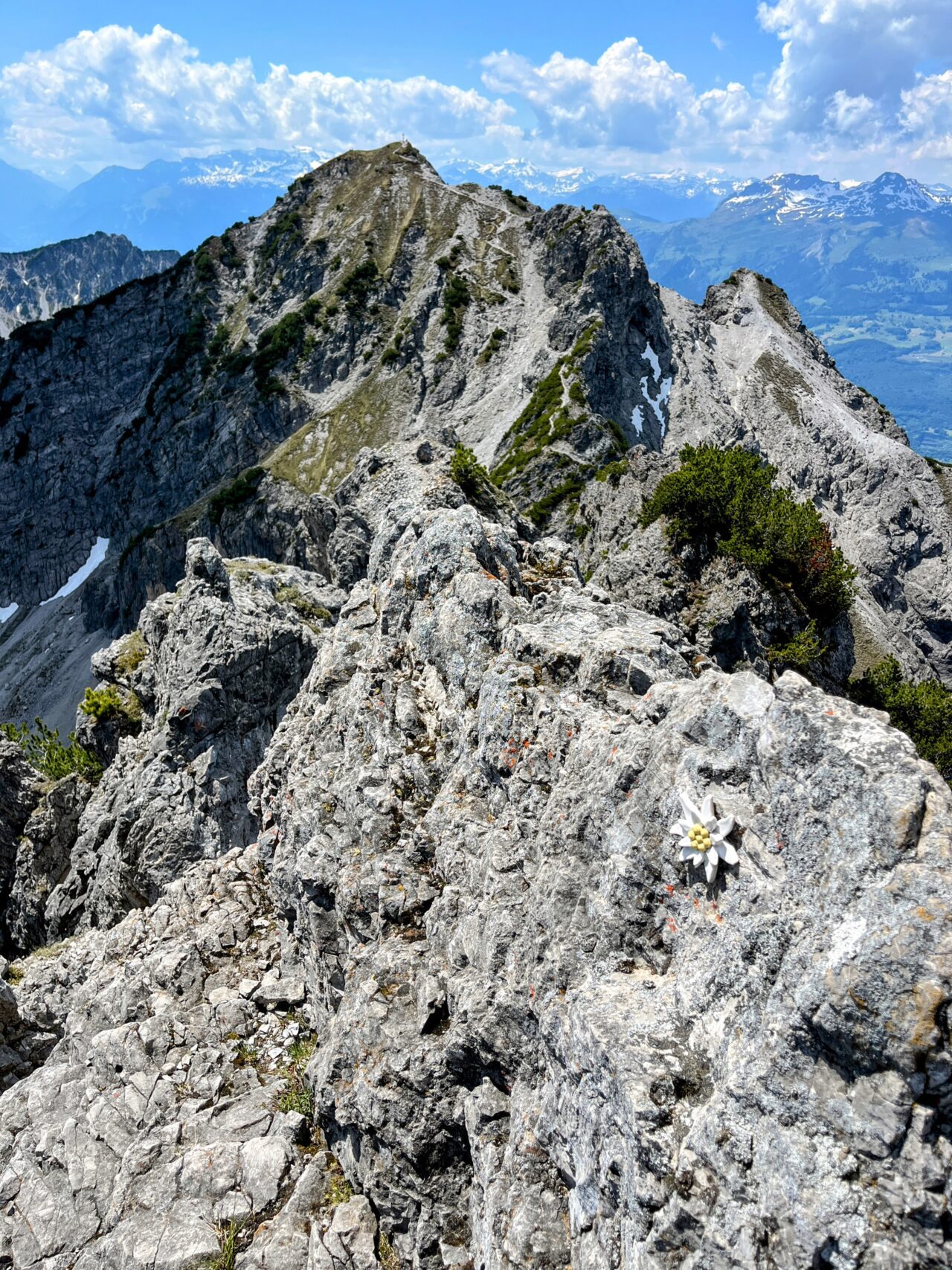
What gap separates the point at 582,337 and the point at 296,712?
101m

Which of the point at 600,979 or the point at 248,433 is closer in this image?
the point at 600,979

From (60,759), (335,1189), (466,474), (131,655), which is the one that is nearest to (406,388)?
(131,655)

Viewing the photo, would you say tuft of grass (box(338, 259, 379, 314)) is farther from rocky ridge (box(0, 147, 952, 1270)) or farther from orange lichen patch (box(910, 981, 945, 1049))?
orange lichen patch (box(910, 981, 945, 1049))

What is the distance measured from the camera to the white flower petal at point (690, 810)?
1073cm

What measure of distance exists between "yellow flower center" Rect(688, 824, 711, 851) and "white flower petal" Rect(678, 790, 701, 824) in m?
0.15

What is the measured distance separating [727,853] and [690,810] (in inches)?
31.9

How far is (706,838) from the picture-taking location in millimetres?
10469

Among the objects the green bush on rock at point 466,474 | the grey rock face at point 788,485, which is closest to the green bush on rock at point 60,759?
the green bush on rock at point 466,474

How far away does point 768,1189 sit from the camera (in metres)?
8.53

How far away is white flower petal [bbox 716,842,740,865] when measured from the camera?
10.3 meters

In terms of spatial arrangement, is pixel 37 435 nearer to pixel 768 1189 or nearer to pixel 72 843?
pixel 72 843

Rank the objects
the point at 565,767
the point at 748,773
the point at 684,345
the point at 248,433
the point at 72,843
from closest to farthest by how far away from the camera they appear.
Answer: the point at 748,773
the point at 565,767
the point at 72,843
the point at 684,345
the point at 248,433

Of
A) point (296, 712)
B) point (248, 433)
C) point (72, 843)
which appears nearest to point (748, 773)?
point (296, 712)

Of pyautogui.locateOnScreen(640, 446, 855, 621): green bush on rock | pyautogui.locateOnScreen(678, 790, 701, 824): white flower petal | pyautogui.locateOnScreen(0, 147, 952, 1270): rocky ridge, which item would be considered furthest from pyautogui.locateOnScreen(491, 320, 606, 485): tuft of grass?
pyautogui.locateOnScreen(678, 790, 701, 824): white flower petal
